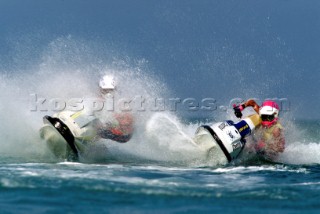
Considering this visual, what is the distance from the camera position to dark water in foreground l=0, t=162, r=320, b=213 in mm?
9047

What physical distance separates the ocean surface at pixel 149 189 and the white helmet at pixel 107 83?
3151 millimetres

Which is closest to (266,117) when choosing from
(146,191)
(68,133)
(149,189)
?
(68,133)

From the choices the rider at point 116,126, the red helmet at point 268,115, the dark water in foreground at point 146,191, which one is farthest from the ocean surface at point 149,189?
the red helmet at point 268,115

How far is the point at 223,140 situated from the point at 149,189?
5.26 meters

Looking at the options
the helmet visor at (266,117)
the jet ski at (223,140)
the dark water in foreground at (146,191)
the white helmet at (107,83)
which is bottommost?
the dark water in foreground at (146,191)

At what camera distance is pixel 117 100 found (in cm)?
1634

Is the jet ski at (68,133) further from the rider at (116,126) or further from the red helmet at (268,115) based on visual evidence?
the red helmet at (268,115)

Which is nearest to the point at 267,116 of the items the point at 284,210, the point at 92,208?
the point at 284,210

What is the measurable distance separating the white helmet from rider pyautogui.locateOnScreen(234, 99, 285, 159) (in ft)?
15.0

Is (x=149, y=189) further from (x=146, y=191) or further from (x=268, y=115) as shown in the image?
(x=268, y=115)

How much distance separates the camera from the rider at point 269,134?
16.0m

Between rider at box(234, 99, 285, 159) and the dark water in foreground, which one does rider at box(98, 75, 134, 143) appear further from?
rider at box(234, 99, 285, 159)

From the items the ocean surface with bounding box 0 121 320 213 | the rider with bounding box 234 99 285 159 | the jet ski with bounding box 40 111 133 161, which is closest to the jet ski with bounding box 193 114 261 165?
the rider with bounding box 234 99 285 159

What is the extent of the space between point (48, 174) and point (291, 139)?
1002 centimetres
